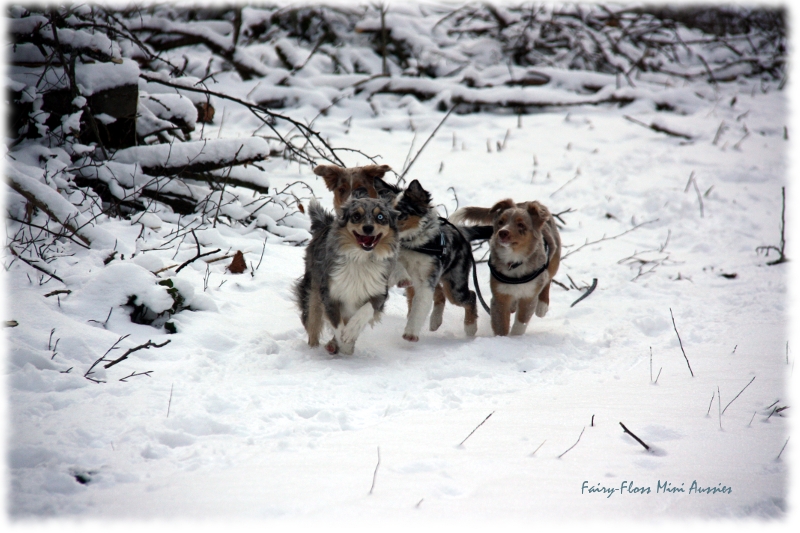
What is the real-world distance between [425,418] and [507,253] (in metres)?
2.50

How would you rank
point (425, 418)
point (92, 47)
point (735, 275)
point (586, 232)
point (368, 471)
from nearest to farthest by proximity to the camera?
1. point (368, 471)
2. point (425, 418)
3. point (92, 47)
4. point (735, 275)
5. point (586, 232)

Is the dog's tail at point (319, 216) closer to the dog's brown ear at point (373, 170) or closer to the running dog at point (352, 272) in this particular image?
the running dog at point (352, 272)

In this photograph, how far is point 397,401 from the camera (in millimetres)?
4328

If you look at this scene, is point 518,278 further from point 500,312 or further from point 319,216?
point 319,216

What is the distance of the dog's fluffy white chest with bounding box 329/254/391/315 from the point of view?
530 cm

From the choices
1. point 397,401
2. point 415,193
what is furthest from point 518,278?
point 397,401

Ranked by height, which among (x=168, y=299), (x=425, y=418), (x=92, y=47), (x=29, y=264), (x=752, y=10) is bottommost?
(x=425, y=418)

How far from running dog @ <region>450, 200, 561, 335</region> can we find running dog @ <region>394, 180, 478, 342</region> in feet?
1.09

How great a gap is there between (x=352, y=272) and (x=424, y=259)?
991 millimetres

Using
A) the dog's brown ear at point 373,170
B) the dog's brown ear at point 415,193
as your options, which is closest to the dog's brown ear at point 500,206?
the dog's brown ear at point 415,193

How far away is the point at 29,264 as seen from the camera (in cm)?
501

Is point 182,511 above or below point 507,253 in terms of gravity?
below

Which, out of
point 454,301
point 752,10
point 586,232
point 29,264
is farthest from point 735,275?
point 752,10

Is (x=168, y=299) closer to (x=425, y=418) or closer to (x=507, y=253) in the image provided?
(x=425, y=418)
